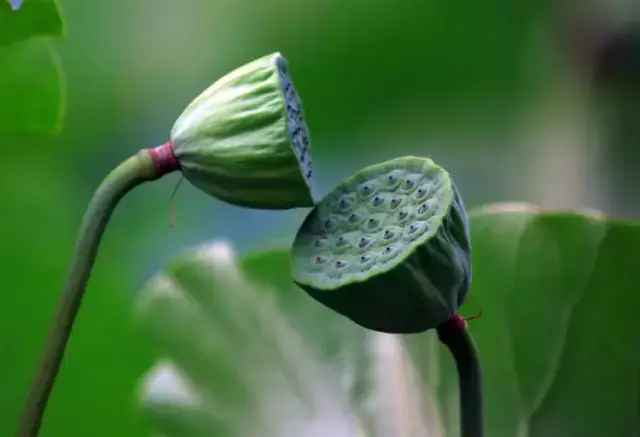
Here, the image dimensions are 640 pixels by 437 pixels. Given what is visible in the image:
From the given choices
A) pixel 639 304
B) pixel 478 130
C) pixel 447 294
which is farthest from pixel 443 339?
pixel 478 130

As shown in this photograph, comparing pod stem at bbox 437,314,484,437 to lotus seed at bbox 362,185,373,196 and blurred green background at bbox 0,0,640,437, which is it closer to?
lotus seed at bbox 362,185,373,196

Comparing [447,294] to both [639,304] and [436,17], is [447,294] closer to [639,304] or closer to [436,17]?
[639,304]

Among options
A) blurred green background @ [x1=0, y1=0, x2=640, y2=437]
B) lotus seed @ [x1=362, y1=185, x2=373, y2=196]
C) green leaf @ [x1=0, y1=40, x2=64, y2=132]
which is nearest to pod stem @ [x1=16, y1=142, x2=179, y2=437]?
lotus seed @ [x1=362, y1=185, x2=373, y2=196]

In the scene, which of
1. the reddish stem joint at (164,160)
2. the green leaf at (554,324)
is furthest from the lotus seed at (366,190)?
the green leaf at (554,324)

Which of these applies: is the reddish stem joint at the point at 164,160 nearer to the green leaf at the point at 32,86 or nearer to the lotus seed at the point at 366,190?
the lotus seed at the point at 366,190

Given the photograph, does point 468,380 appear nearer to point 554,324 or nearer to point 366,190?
point 366,190
